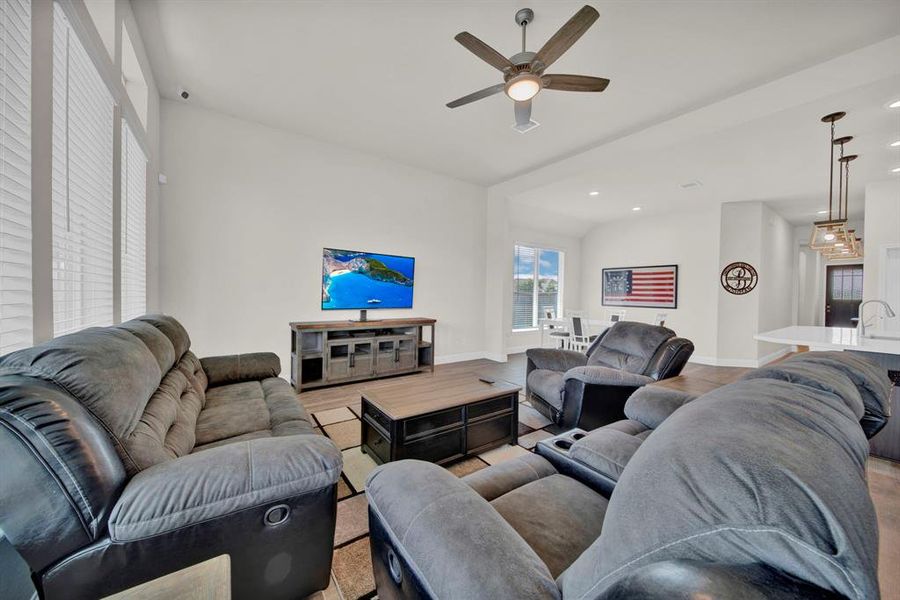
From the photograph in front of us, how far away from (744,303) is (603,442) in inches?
249

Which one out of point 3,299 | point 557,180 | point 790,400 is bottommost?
point 790,400

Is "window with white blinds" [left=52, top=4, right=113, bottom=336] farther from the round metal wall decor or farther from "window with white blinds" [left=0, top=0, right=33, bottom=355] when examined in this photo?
the round metal wall decor

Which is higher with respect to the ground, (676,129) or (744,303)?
(676,129)

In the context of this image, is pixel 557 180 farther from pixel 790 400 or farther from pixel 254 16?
pixel 790 400

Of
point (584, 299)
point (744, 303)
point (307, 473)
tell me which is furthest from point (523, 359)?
point (307, 473)

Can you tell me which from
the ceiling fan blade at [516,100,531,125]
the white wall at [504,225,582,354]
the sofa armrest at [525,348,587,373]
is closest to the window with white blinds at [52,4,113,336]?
the ceiling fan blade at [516,100,531,125]

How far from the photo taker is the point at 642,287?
6.74 metres

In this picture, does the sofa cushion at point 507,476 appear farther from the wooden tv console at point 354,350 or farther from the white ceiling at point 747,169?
the white ceiling at point 747,169

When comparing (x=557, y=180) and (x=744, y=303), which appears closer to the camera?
(x=557, y=180)

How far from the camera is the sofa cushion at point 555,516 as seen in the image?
91 centimetres

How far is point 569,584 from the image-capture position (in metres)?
0.59

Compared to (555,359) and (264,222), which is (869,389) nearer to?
(555,359)

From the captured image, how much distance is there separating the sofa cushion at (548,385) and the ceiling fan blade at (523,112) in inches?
80.5

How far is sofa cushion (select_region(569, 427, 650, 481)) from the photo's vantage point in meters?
1.14
